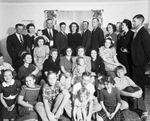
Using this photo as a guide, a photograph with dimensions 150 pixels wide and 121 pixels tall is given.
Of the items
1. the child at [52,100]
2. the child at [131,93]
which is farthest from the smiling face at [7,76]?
the child at [131,93]

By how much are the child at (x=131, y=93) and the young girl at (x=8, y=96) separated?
60.2 inches

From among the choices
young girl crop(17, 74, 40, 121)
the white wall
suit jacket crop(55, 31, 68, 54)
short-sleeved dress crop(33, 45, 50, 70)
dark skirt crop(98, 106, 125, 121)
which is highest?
the white wall

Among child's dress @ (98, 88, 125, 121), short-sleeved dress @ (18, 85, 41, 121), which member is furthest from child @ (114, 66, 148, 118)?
short-sleeved dress @ (18, 85, 41, 121)

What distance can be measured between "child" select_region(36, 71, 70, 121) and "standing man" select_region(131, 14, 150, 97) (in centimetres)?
130

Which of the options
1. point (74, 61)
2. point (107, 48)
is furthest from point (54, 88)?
point (107, 48)

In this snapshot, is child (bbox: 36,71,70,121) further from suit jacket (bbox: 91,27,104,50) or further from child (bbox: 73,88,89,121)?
suit jacket (bbox: 91,27,104,50)

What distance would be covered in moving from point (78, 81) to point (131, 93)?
790 millimetres

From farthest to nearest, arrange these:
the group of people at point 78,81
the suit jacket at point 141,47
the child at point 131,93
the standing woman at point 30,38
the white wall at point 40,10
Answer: the white wall at point 40,10, the standing woman at point 30,38, the suit jacket at point 141,47, the child at point 131,93, the group of people at point 78,81

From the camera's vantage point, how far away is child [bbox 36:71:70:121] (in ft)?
7.29

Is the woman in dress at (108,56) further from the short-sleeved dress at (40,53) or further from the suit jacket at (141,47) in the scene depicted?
the short-sleeved dress at (40,53)

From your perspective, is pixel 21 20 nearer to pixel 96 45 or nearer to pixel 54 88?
pixel 96 45

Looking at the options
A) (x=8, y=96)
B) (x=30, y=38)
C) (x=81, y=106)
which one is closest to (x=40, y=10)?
(x=30, y=38)

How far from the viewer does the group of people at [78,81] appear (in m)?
2.32

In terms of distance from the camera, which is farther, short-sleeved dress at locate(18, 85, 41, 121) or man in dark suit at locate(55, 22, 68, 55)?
man in dark suit at locate(55, 22, 68, 55)
